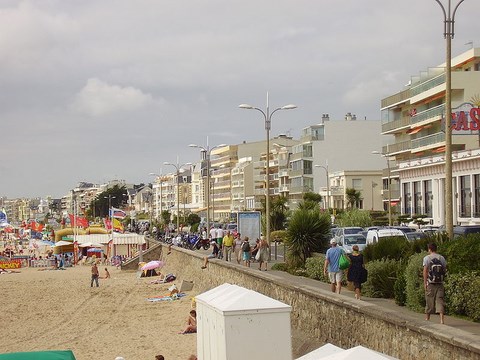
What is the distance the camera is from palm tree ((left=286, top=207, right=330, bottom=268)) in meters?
28.3

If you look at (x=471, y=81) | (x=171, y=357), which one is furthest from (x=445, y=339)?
(x=471, y=81)

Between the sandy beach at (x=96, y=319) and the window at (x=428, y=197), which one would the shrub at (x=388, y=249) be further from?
the window at (x=428, y=197)

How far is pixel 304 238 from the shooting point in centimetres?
2831

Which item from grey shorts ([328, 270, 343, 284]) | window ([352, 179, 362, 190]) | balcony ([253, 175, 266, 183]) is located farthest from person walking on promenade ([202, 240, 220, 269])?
balcony ([253, 175, 266, 183])

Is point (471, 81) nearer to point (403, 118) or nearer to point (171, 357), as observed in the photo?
point (403, 118)

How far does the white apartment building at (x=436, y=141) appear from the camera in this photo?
43.1 meters

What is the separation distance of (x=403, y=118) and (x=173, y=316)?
38.7 m

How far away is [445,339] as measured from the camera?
31.3 feet

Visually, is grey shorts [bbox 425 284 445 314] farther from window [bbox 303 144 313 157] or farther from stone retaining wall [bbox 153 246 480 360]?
window [bbox 303 144 313 157]

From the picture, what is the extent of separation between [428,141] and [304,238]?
94.3ft

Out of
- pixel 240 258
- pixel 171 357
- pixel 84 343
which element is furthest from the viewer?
pixel 240 258

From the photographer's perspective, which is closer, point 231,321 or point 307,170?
point 231,321

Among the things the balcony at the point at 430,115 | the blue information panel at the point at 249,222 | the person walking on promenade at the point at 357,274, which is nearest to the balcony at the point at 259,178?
the balcony at the point at 430,115

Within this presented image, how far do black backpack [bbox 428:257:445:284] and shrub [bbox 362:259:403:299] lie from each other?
562 cm
